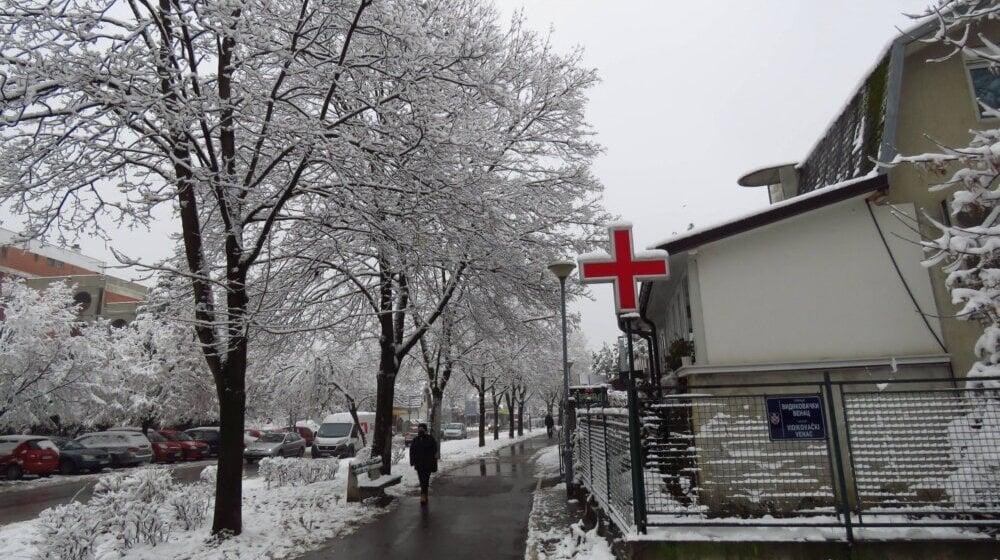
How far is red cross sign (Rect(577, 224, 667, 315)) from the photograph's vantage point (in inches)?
280

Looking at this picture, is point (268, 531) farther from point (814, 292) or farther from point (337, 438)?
point (337, 438)

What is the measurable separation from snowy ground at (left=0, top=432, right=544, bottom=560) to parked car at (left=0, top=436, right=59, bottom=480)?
1220cm

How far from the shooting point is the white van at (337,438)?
29.2 m

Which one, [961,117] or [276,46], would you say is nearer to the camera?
[276,46]

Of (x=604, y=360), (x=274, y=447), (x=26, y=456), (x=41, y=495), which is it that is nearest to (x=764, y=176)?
(x=41, y=495)

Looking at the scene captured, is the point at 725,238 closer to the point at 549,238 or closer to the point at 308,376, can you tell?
the point at 549,238

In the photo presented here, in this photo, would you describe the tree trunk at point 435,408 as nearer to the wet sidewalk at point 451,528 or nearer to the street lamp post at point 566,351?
the wet sidewalk at point 451,528

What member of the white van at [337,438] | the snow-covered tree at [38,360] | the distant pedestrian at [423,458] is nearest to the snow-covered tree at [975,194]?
the distant pedestrian at [423,458]

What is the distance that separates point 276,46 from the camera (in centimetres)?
776

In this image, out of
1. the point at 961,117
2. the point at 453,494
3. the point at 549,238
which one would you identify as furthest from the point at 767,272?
the point at 453,494

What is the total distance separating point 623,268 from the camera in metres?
7.17

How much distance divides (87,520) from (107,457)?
19.0 metres

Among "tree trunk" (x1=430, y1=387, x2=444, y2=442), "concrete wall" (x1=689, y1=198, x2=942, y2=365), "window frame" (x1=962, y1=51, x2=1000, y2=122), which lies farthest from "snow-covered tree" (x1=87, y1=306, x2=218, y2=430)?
"window frame" (x1=962, y1=51, x2=1000, y2=122)

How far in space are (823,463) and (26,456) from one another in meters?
24.6
